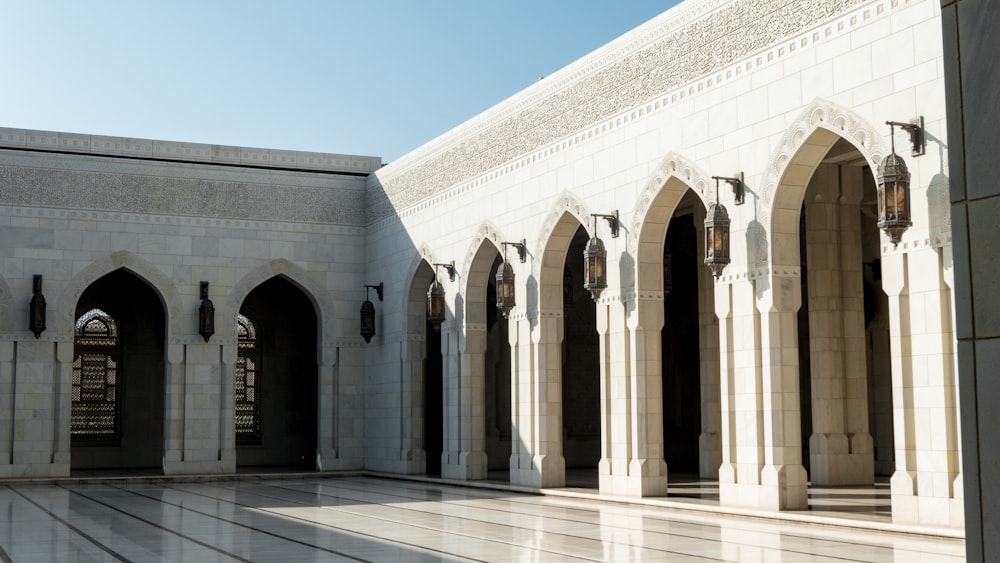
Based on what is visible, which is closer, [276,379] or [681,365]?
Result: [681,365]

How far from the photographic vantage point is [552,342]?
1209 cm

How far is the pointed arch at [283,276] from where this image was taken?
1540 cm

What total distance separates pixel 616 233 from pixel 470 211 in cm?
309

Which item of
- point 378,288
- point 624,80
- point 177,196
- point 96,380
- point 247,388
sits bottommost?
point 247,388

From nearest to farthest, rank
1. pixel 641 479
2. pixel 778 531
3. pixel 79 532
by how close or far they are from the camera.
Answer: pixel 778 531, pixel 79 532, pixel 641 479

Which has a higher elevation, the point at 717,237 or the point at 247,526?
the point at 717,237

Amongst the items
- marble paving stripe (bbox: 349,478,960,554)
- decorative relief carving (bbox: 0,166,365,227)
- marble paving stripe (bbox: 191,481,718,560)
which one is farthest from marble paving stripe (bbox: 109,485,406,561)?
decorative relief carving (bbox: 0,166,365,227)

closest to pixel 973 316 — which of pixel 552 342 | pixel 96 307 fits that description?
pixel 552 342

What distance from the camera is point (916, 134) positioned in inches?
288

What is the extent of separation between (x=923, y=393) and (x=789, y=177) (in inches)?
82.1

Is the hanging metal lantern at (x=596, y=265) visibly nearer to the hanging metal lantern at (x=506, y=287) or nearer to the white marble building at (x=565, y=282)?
the white marble building at (x=565, y=282)

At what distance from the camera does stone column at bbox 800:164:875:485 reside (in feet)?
37.8

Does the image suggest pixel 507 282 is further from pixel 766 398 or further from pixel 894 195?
pixel 894 195

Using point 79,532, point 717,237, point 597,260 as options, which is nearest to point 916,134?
point 717,237
